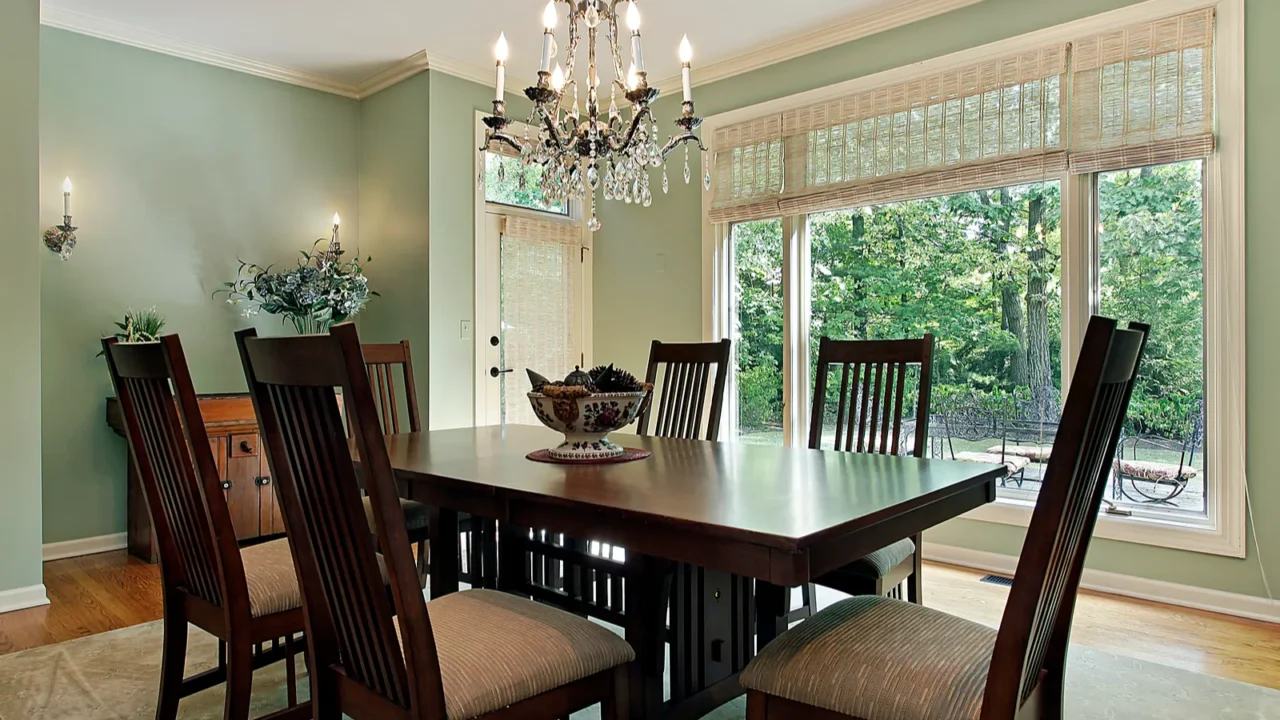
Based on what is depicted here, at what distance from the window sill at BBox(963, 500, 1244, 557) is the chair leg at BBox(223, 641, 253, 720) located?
282cm

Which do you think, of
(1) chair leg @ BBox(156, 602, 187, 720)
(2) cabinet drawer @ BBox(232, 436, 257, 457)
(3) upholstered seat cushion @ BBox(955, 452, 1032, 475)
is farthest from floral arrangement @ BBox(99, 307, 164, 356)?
(3) upholstered seat cushion @ BBox(955, 452, 1032, 475)

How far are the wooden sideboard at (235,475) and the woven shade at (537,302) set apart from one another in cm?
147

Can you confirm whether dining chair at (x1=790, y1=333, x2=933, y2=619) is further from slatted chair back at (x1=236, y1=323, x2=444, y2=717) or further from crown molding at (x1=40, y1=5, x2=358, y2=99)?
crown molding at (x1=40, y1=5, x2=358, y2=99)

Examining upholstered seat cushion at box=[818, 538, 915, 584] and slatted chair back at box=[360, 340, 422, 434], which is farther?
slatted chair back at box=[360, 340, 422, 434]

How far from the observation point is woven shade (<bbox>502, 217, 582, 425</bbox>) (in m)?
4.79

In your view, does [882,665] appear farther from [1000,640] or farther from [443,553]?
[443,553]

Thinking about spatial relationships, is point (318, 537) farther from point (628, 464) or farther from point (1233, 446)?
point (1233, 446)

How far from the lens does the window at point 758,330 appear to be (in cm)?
424

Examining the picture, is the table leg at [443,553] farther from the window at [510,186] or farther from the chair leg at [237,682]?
the window at [510,186]

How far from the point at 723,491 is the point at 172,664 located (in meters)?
1.36

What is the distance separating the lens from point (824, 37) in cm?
392

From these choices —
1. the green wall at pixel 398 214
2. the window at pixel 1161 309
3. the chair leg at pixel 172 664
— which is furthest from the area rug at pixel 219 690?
the green wall at pixel 398 214

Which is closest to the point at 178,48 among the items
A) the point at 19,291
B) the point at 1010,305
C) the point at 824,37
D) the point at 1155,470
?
the point at 19,291

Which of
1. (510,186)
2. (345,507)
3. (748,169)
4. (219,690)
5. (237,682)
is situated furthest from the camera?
(510,186)
